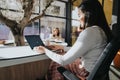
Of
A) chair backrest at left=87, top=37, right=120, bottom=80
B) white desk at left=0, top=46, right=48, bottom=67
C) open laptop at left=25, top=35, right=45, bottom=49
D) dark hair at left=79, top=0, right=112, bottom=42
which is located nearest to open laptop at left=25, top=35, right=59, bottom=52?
open laptop at left=25, top=35, right=45, bottom=49

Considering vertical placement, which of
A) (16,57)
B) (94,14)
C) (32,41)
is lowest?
(16,57)

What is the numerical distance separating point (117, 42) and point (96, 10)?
12.2 inches

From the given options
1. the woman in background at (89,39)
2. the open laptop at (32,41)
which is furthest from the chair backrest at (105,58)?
the open laptop at (32,41)

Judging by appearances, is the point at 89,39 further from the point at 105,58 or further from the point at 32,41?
the point at 32,41

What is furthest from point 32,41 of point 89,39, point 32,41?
point 89,39

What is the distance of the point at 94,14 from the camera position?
1301mm

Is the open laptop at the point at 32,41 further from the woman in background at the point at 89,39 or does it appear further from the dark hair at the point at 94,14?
the dark hair at the point at 94,14

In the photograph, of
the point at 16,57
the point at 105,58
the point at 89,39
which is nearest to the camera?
the point at 105,58

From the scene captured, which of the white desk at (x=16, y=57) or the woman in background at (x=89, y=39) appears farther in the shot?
the white desk at (x=16, y=57)

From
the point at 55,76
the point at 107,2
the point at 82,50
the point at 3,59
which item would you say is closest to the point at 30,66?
the point at 55,76

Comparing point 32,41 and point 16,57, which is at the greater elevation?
point 32,41

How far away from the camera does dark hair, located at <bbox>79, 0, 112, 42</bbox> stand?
1299mm

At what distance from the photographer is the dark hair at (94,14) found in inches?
51.1

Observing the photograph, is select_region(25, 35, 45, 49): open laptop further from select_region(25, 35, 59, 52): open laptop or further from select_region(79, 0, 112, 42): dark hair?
select_region(79, 0, 112, 42): dark hair
